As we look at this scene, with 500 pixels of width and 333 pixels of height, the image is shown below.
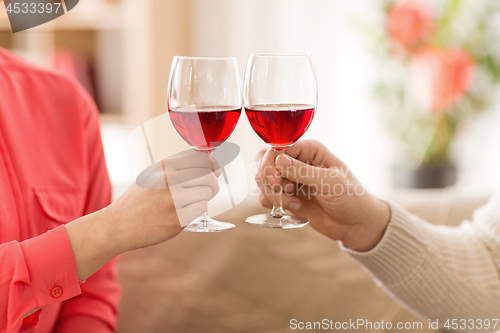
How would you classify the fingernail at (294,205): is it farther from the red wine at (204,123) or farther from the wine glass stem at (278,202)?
the red wine at (204,123)

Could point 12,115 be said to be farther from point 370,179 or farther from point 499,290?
point 370,179

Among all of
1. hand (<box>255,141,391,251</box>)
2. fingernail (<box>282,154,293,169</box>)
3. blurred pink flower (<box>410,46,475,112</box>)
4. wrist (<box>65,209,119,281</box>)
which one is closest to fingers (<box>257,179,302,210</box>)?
hand (<box>255,141,391,251</box>)

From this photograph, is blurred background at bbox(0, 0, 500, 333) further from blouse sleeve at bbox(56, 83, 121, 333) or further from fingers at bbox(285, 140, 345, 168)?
blouse sleeve at bbox(56, 83, 121, 333)

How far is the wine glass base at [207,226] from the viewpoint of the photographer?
76cm

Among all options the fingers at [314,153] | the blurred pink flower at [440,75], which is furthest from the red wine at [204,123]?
the blurred pink flower at [440,75]

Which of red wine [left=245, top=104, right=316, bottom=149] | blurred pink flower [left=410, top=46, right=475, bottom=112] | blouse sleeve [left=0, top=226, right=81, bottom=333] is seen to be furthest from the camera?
blurred pink flower [left=410, top=46, right=475, bottom=112]

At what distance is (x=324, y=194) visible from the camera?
928 millimetres

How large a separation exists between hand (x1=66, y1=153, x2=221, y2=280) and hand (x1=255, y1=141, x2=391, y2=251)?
0.69 feet

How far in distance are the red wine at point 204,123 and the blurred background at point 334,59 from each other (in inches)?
70.8

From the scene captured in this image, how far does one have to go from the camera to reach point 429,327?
1342 mm

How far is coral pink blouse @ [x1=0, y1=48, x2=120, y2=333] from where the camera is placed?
2.80ft

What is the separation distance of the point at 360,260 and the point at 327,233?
0.10m

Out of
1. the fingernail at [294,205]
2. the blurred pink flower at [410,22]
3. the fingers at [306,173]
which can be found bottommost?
the fingernail at [294,205]

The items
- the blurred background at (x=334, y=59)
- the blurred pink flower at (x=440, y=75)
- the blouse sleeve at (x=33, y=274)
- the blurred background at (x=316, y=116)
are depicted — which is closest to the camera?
the blouse sleeve at (x=33, y=274)
